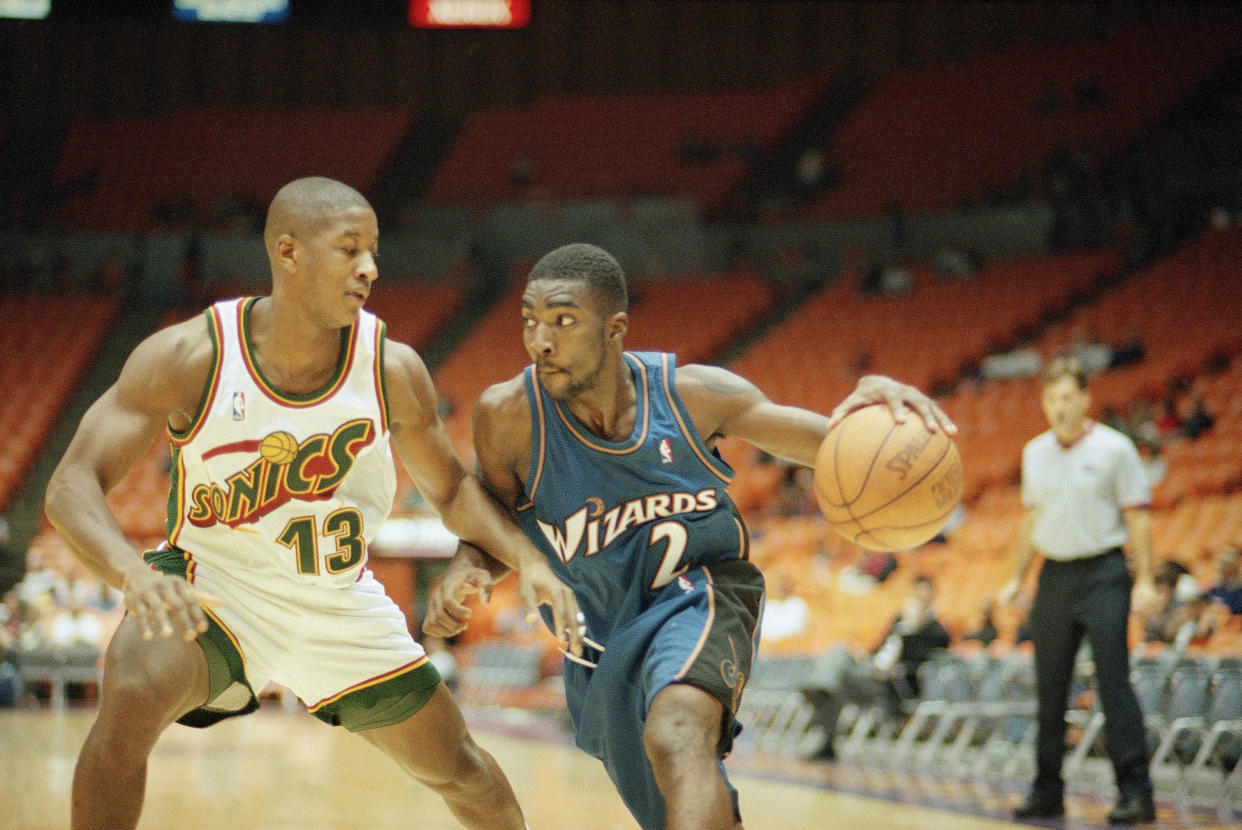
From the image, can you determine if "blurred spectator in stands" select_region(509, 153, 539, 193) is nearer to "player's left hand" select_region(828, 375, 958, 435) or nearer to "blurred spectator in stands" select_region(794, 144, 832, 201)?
"blurred spectator in stands" select_region(794, 144, 832, 201)

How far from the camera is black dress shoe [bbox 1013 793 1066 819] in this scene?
6.18m

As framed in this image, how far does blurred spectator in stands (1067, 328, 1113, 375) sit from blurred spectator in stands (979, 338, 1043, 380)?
45cm

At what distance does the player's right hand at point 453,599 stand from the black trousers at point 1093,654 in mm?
3606

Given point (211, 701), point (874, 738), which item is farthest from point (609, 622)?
point (874, 738)

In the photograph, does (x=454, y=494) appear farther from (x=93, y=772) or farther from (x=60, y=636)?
(x=60, y=636)

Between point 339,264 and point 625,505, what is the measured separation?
38.0 inches

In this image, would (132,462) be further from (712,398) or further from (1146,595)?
(1146,595)

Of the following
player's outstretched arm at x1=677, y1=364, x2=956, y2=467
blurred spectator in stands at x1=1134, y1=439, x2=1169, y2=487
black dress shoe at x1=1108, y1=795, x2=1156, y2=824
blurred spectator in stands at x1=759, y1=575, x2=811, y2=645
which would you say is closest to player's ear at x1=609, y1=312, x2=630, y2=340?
player's outstretched arm at x1=677, y1=364, x2=956, y2=467

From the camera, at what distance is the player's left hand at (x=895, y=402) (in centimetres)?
351

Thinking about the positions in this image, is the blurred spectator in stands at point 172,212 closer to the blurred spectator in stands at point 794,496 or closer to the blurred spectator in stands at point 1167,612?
the blurred spectator in stands at point 794,496

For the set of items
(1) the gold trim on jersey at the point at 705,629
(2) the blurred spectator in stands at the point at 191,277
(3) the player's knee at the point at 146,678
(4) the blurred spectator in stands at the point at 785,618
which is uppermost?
(2) the blurred spectator in stands at the point at 191,277

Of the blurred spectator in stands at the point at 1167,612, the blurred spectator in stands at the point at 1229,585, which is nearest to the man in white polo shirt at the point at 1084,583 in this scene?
the blurred spectator in stands at the point at 1167,612

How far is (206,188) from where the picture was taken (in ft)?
76.1

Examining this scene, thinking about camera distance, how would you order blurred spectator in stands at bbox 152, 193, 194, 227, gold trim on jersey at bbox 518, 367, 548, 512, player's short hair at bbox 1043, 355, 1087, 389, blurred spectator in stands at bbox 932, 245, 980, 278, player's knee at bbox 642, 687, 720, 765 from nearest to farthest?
player's knee at bbox 642, 687, 720, 765 → gold trim on jersey at bbox 518, 367, 548, 512 → player's short hair at bbox 1043, 355, 1087, 389 → blurred spectator in stands at bbox 932, 245, 980, 278 → blurred spectator in stands at bbox 152, 193, 194, 227
